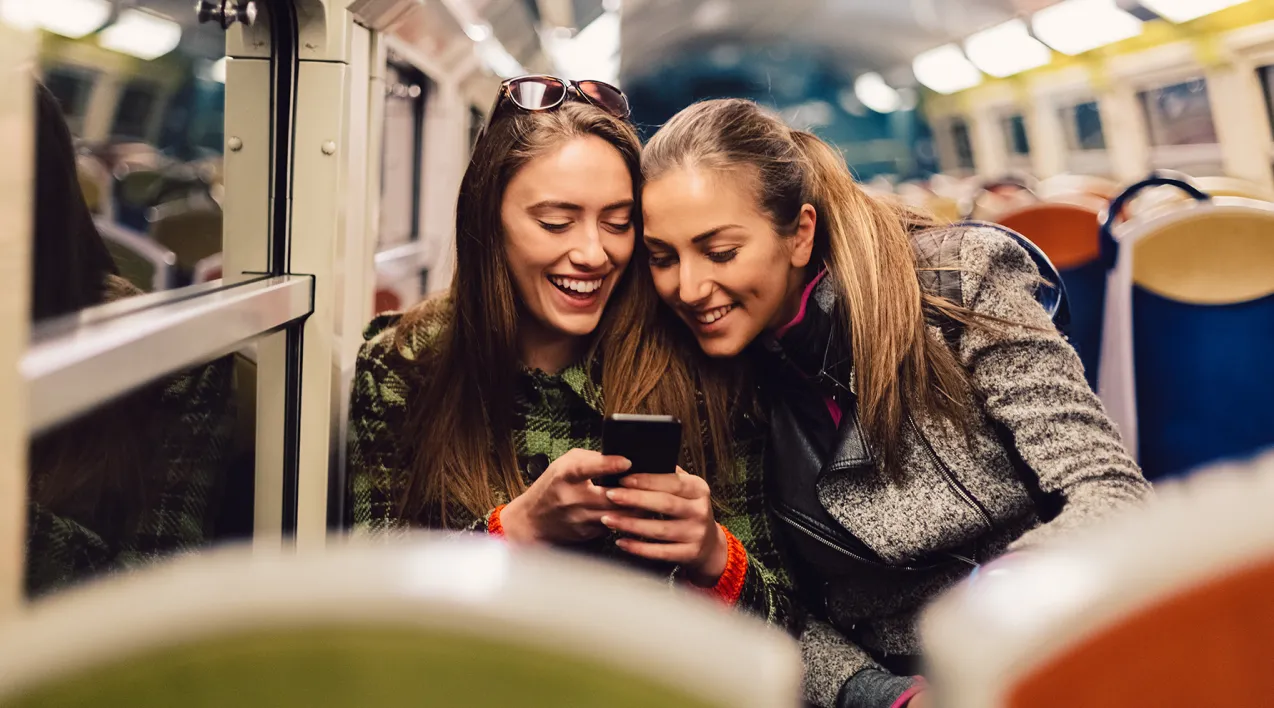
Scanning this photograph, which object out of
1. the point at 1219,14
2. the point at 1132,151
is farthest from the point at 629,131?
the point at 1132,151

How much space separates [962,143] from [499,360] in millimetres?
11388

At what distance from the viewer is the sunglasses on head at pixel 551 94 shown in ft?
5.71

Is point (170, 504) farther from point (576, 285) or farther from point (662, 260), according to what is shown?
point (662, 260)

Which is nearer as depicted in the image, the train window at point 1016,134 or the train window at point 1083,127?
the train window at point 1083,127

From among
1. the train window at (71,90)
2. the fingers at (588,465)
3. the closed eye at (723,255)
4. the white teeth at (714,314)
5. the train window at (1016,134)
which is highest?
the train window at (1016,134)

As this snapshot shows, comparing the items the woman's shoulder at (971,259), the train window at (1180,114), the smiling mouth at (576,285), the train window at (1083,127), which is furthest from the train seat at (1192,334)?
the train window at (1083,127)

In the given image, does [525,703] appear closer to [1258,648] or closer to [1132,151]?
[1258,648]

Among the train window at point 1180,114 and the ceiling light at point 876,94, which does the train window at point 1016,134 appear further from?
the ceiling light at point 876,94

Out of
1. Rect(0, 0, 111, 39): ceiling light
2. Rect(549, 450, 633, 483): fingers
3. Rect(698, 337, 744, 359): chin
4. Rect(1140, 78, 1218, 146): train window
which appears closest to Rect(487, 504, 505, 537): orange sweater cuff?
Rect(549, 450, 633, 483): fingers

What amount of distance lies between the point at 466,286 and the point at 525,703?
56.1 inches

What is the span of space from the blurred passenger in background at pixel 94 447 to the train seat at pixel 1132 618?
30.4 inches

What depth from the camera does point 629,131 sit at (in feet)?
5.84

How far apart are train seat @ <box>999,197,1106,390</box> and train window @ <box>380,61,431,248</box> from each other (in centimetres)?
240

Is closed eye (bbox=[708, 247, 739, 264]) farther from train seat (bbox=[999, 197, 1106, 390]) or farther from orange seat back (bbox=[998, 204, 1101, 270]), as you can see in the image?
orange seat back (bbox=[998, 204, 1101, 270])
